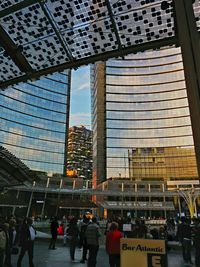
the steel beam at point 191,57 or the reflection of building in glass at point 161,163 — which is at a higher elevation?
the reflection of building in glass at point 161,163

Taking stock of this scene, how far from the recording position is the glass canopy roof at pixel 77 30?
203 inches

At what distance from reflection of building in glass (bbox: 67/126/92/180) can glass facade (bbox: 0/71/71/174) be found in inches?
2862

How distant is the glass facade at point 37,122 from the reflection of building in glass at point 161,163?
2764cm

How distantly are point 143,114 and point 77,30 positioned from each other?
94774 mm

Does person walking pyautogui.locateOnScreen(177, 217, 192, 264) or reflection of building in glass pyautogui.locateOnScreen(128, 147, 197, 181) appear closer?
person walking pyautogui.locateOnScreen(177, 217, 192, 264)

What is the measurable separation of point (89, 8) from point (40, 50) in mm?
1505

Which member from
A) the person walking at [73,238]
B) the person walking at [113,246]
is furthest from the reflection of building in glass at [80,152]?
the person walking at [113,246]

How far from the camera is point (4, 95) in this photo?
92.0 metres

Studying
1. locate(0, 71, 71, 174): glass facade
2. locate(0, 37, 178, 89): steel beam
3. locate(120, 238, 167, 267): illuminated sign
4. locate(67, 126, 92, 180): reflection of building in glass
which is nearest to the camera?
locate(120, 238, 167, 267): illuminated sign

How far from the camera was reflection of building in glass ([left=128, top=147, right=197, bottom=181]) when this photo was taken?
9062cm

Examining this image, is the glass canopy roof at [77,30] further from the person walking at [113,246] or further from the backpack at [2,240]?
the person walking at [113,246]

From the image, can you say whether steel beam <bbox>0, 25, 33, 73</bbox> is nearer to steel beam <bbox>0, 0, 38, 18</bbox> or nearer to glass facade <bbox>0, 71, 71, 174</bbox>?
steel beam <bbox>0, 0, 38, 18</bbox>

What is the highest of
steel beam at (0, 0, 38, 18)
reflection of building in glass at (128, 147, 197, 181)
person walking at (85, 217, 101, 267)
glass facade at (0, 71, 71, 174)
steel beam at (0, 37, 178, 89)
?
glass facade at (0, 71, 71, 174)

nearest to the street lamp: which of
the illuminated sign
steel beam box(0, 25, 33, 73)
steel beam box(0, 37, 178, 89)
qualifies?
the illuminated sign
